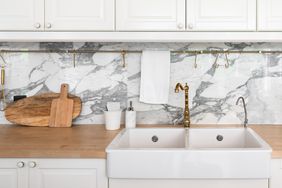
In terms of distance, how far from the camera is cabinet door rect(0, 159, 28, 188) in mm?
1476

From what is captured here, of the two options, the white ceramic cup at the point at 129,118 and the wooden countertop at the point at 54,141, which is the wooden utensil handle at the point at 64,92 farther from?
the white ceramic cup at the point at 129,118

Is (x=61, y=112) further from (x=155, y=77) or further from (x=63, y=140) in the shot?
(x=155, y=77)

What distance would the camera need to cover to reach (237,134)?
1943 mm

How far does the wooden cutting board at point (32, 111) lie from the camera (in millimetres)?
2062

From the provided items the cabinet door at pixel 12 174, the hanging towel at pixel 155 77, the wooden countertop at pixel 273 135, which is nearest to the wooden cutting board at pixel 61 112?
the hanging towel at pixel 155 77

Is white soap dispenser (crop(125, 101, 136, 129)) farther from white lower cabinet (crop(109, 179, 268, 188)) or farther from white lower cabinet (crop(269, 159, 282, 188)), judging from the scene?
white lower cabinet (crop(269, 159, 282, 188))

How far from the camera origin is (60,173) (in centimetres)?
146
